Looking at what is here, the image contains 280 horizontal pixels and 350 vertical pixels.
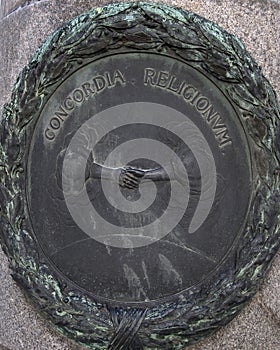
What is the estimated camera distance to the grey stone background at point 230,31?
4406 millimetres

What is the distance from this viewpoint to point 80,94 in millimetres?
4461

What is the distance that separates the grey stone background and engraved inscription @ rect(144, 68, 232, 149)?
0.44 metres

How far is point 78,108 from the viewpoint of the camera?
4461 millimetres

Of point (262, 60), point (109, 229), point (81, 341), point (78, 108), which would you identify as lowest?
point (81, 341)

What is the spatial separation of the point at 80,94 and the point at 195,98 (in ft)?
2.38

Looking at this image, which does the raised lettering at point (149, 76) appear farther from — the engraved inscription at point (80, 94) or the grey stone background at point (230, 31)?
the grey stone background at point (230, 31)

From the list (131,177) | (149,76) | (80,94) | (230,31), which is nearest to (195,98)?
(149,76)

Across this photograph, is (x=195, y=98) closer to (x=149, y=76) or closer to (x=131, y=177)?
(x=149, y=76)

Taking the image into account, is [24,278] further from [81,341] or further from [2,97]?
→ [2,97]

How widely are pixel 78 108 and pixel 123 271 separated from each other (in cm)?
106

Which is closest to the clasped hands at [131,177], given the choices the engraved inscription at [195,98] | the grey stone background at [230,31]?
the engraved inscription at [195,98]

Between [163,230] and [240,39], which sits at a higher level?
[240,39]

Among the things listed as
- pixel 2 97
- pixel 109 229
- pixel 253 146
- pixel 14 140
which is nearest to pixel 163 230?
pixel 109 229

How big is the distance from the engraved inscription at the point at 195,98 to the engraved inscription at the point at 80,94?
22 centimetres
